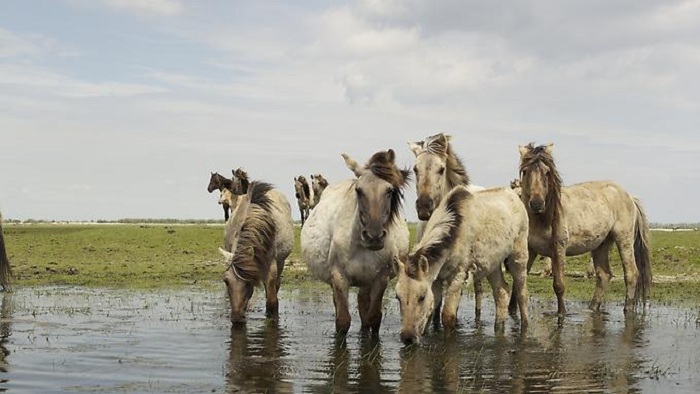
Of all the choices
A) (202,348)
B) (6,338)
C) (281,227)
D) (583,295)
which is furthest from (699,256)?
(6,338)

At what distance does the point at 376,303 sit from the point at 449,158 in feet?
9.79

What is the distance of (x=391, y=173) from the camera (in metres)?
10.5

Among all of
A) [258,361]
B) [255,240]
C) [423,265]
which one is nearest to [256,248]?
[255,240]

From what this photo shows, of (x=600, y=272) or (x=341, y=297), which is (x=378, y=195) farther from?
(x=600, y=272)

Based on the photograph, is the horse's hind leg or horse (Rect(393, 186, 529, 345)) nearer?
horse (Rect(393, 186, 529, 345))

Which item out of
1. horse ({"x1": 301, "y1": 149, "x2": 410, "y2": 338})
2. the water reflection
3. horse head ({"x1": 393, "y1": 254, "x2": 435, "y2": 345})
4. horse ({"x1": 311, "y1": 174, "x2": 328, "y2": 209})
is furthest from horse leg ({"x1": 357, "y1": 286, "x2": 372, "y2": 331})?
horse ({"x1": 311, "y1": 174, "x2": 328, "y2": 209})

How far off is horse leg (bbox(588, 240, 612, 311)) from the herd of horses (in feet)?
0.13

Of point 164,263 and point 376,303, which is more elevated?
point 376,303

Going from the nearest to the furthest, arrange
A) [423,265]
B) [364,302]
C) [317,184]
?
[423,265]
[364,302]
[317,184]

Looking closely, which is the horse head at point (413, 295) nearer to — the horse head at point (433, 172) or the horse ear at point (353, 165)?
the horse ear at point (353, 165)

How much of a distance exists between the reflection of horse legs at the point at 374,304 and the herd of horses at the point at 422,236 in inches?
0.7

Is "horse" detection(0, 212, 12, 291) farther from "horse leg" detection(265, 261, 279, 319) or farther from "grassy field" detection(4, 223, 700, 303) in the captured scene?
"horse leg" detection(265, 261, 279, 319)

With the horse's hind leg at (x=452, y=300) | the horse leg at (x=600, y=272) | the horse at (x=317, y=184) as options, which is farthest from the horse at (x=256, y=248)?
the horse at (x=317, y=184)

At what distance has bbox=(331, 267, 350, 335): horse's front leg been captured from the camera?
10.8 m
